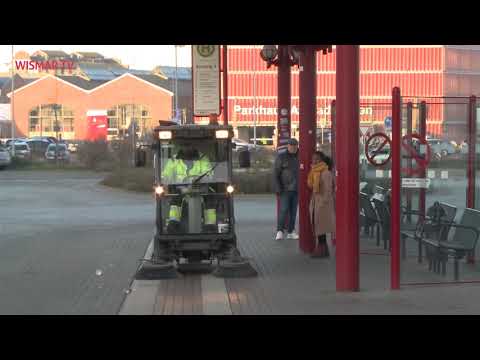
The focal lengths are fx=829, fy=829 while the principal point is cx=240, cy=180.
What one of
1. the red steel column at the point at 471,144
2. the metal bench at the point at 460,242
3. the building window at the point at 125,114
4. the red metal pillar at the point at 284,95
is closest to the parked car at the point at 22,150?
the building window at the point at 125,114

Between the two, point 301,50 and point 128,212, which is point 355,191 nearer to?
point 301,50

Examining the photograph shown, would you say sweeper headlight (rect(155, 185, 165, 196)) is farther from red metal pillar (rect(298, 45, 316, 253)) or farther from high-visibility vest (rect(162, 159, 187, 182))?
red metal pillar (rect(298, 45, 316, 253))

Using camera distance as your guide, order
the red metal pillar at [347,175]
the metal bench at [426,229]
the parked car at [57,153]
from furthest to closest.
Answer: the parked car at [57,153] → the metal bench at [426,229] → the red metal pillar at [347,175]

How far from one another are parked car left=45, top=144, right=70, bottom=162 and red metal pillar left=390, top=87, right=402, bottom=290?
132ft

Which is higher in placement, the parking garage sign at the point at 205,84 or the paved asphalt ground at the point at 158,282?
the parking garage sign at the point at 205,84

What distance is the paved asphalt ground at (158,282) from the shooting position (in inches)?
346

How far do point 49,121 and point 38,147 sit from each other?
26.1m

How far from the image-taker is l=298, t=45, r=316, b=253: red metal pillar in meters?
12.7

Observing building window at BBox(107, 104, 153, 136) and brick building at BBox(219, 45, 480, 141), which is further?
building window at BBox(107, 104, 153, 136)

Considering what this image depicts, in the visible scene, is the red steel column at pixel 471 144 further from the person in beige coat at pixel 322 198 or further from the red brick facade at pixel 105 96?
the red brick facade at pixel 105 96

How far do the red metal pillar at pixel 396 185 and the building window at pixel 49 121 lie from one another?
70066 millimetres

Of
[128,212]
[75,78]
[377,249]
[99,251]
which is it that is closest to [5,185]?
[128,212]

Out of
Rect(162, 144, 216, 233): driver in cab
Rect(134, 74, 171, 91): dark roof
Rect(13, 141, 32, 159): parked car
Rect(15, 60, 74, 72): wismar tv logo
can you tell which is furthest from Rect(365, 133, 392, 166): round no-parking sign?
Rect(134, 74, 171, 91): dark roof

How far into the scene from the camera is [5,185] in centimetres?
3156
